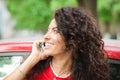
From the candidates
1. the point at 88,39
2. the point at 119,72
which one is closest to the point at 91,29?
the point at 88,39

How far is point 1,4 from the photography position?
3155 cm

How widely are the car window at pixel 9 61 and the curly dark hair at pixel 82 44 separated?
0.27m

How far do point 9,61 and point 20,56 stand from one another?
0.32ft

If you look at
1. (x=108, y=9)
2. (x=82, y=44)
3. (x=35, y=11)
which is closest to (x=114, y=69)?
(x=82, y=44)

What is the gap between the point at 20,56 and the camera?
138 inches

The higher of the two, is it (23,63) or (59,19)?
(59,19)

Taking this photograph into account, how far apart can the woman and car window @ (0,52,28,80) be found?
0.87ft

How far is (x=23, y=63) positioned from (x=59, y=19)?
1.31 ft

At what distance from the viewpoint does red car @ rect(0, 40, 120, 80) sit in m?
3.39

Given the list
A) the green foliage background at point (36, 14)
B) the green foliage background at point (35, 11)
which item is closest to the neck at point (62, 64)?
the green foliage background at point (35, 11)

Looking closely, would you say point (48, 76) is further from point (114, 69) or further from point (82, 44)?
point (114, 69)

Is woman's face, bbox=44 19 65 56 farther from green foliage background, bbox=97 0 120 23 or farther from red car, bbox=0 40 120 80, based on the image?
green foliage background, bbox=97 0 120 23

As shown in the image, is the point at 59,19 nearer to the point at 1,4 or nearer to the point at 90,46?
the point at 90,46

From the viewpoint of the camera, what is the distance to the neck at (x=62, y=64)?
3187 millimetres
